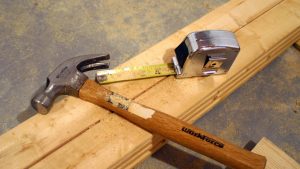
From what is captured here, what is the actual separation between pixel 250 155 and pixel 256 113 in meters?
0.64

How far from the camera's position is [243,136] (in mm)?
1884

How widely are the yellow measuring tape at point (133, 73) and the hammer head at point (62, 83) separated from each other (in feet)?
0.36

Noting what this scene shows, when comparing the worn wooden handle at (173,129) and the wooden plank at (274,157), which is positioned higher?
the worn wooden handle at (173,129)

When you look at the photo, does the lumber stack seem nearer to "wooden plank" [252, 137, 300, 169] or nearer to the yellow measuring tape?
the yellow measuring tape

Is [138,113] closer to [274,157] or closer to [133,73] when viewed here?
[133,73]

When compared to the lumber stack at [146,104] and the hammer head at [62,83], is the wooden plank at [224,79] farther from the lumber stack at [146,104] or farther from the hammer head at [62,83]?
the hammer head at [62,83]

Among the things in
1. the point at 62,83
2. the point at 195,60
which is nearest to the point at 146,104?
the point at 195,60

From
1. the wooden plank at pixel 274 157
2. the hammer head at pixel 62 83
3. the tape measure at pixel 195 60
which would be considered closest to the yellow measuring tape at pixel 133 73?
the tape measure at pixel 195 60

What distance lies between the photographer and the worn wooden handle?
138cm

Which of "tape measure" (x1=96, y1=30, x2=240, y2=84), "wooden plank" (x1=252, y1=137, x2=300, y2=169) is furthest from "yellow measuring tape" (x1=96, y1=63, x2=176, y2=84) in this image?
"wooden plank" (x1=252, y1=137, x2=300, y2=169)

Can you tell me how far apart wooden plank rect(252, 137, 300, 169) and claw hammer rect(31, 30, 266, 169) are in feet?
0.92

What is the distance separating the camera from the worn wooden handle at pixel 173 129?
1383 mm

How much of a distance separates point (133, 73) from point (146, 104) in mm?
206

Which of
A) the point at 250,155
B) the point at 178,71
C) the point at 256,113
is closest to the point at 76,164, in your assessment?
the point at 178,71
